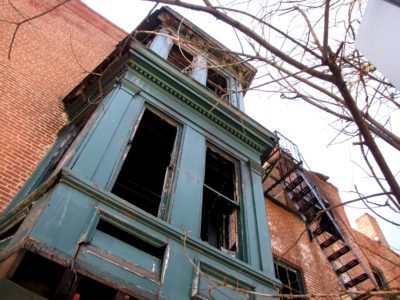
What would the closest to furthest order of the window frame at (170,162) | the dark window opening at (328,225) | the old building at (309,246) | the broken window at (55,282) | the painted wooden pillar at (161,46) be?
the broken window at (55,282) < the window frame at (170,162) < the painted wooden pillar at (161,46) < the old building at (309,246) < the dark window opening at (328,225)

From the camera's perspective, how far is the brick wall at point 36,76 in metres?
5.76

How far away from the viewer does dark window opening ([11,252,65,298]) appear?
268cm

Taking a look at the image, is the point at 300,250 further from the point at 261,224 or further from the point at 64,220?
the point at 64,220

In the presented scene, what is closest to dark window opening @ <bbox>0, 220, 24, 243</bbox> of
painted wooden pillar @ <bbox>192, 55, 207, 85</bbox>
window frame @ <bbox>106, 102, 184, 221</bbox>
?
window frame @ <bbox>106, 102, 184, 221</bbox>

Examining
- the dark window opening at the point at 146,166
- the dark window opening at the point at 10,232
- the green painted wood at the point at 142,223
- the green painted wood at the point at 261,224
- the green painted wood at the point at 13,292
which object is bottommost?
the green painted wood at the point at 13,292

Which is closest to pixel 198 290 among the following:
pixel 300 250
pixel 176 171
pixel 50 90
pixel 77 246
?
pixel 77 246

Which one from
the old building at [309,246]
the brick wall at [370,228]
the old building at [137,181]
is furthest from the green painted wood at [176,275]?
the brick wall at [370,228]

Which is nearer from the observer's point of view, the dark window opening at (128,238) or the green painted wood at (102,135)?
the dark window opening at (128,238)

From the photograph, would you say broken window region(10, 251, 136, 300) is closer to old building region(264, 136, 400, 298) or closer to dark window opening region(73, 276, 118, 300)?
dark window opening region(73, 276, 118, 300)

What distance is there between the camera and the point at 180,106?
21.3 feet

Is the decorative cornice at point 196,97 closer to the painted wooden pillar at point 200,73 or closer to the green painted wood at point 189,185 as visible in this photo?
the green painted wood at point 189,185

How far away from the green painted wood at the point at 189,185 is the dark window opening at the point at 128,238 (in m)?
0.44

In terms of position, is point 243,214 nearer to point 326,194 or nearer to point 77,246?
point 77,246

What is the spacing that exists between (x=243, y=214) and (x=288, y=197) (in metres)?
6.67
